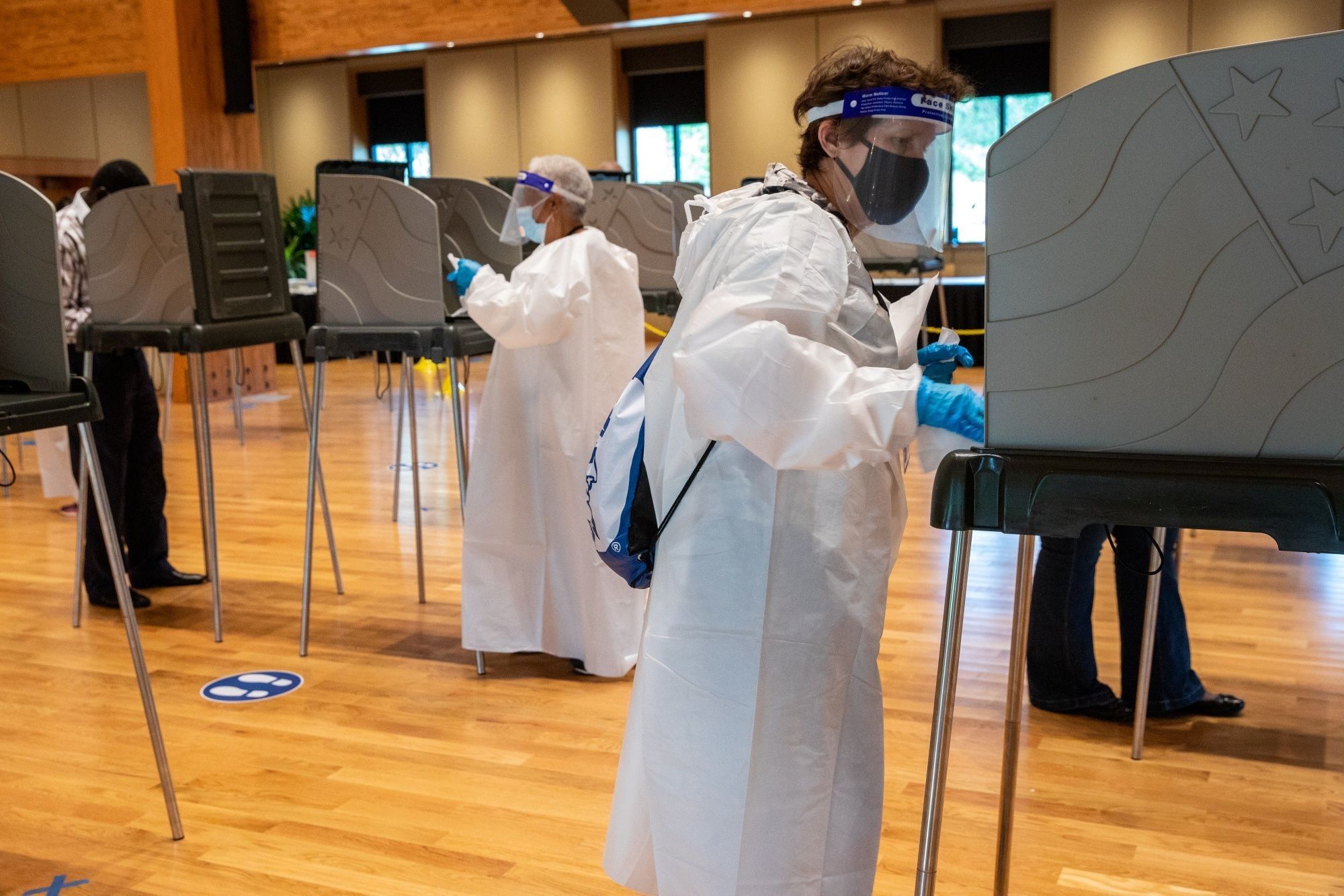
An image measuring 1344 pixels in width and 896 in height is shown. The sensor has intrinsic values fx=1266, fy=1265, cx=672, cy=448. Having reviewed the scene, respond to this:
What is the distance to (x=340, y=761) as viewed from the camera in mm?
2703

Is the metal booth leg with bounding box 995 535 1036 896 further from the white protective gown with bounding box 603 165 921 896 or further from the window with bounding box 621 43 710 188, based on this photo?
the window with bounding box 621 43 710 188

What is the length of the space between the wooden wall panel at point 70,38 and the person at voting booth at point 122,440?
634 cm

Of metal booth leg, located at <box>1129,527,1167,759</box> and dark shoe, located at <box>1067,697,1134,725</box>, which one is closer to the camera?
metal booth leg, located at <box>1129,527,1167,759</box>

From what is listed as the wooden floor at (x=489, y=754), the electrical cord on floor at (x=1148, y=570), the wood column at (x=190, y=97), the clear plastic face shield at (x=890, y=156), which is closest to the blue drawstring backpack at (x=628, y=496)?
the clear plastic face shield at (x=890, y=156)

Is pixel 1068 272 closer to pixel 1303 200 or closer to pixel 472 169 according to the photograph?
pixel 1303 200

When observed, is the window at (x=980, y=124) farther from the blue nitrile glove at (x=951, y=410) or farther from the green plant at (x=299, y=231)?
the blue nitrile glove at (x=951, y=410)

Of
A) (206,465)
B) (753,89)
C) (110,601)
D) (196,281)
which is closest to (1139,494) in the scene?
(196,281)

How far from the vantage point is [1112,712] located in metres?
2.83

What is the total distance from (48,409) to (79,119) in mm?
12351

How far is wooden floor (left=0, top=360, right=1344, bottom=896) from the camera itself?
7.24 ft

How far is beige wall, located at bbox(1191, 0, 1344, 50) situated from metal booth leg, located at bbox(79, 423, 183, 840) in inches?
351

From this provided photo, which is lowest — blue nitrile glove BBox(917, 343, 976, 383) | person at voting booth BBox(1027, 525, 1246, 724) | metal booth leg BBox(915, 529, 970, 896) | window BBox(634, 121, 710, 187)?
person at voting booth BBox(1027, 525, 1246, 724)

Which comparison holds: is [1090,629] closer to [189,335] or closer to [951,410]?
[951,410]

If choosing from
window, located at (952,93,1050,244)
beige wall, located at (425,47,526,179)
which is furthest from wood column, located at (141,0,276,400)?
window, located at (952,93,1050,244)
